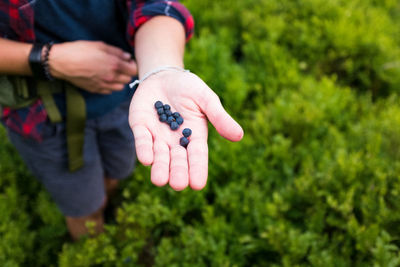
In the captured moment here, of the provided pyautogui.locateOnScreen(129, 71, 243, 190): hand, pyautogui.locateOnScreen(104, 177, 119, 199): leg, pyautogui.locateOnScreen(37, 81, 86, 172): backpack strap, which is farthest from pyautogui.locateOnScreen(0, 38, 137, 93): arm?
pyautogui.locateOnScreen(104, 177, 119, 199): leg

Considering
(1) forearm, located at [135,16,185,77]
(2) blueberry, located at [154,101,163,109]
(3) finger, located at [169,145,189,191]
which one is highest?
(1) forearm, located at [135,16,185,77]

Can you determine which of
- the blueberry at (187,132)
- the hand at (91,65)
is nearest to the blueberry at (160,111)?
the blueberry at (187,132)

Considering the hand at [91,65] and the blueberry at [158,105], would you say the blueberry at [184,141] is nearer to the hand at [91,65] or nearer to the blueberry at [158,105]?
the blueberry at [158,105]

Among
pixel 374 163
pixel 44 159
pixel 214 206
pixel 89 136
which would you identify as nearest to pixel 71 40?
pixel 89 136

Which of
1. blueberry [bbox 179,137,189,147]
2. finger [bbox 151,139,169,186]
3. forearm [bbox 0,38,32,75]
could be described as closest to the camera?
finger [bbox 151,139,169,186]

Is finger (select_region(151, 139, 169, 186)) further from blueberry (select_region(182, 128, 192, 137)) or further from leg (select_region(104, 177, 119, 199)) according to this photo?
leg (select_region(104, 177, 119, 199))

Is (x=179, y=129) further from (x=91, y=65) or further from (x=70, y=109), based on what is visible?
(x=70, y=109)
